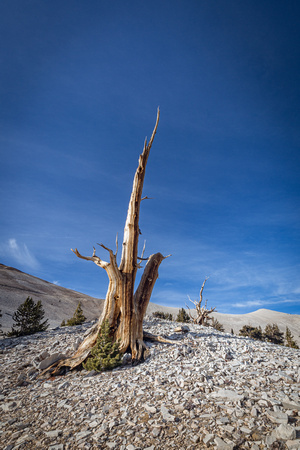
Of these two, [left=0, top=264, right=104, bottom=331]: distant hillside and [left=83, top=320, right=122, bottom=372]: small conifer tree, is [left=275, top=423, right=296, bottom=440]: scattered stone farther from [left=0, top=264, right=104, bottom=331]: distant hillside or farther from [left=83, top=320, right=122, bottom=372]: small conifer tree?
[left=0, top=264, right=104, bottom=331]: distant hillside

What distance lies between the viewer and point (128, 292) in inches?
316

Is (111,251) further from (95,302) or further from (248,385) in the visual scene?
(95,302)

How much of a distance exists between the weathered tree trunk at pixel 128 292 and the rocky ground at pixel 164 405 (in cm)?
89

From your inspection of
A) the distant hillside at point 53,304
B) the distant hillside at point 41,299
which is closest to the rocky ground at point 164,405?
the distant hillside at point 53,304

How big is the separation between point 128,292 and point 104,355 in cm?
219

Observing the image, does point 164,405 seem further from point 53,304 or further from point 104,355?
point 53,304

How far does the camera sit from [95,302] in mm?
57438

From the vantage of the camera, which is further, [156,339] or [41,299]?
[41,299]

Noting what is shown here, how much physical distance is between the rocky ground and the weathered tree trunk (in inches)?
34.9

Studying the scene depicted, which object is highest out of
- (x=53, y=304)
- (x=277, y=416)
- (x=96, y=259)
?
(x=96, y=259)

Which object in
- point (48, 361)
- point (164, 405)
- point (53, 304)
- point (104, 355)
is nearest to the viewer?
point (164, 405)

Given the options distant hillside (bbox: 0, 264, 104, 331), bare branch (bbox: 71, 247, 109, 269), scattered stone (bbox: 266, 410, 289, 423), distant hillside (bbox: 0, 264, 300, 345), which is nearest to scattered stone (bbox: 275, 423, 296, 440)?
scattered stone (bbox: 266, 410, 289, 423)

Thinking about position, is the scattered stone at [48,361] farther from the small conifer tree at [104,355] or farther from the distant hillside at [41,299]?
the distant hillside at [41,299]

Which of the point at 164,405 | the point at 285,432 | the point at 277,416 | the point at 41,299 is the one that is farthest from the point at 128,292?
the point at 41,299
